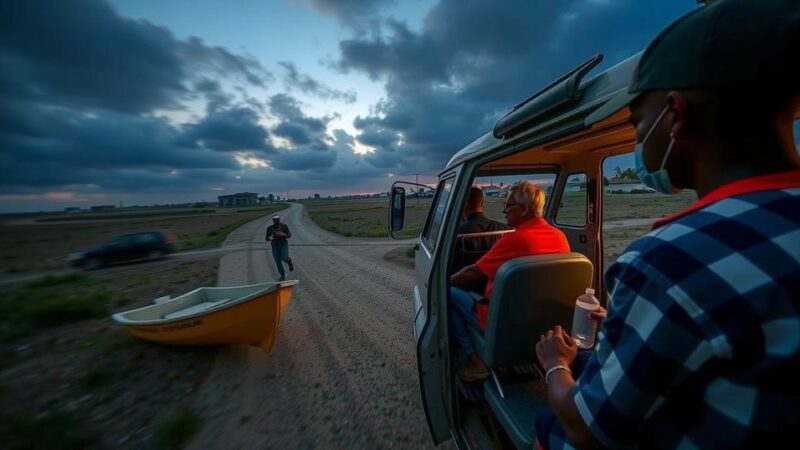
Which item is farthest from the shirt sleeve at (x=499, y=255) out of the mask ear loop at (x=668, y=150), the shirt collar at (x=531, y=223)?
the mask ear loop at (x=668, y=150)

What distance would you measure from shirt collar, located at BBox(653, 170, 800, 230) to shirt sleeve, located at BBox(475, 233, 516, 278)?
5.36 ft

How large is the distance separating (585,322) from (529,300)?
1.12 ft

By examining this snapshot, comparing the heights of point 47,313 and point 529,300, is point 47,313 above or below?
below

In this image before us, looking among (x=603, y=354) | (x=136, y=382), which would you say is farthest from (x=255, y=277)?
(x=603, y=354)

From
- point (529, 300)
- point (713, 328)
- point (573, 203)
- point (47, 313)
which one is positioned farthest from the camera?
point (47, 313)

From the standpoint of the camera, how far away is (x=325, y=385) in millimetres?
3906

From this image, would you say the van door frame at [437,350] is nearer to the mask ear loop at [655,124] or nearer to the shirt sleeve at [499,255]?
the shirt sleeve at [499,255]

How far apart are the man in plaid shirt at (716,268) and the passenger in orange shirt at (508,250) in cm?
152

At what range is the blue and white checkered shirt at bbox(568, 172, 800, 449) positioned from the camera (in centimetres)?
58

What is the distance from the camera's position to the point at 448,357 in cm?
241

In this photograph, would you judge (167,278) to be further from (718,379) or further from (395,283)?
(718,379)

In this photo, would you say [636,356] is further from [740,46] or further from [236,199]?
[236,199]

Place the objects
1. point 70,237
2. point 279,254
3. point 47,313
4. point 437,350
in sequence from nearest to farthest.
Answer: point 437,350 < point 47,313 < point 279,254 < point 70,237

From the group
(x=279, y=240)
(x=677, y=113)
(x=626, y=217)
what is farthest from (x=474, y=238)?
(x=626, y=217)
